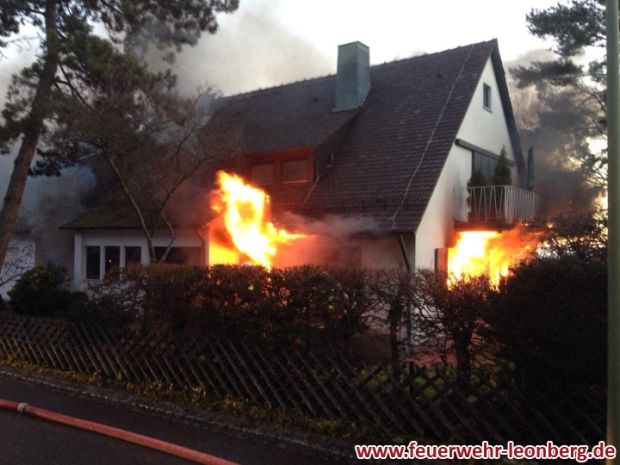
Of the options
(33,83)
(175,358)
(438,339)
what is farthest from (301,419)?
(33,83)

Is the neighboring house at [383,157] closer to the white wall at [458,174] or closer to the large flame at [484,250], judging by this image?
the white wall at [458,174]

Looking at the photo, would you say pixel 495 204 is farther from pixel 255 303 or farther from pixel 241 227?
pixel 255 303

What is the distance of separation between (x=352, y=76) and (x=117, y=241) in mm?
8665

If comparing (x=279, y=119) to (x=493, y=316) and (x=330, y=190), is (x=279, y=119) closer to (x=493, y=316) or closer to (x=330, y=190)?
(x=330, y=190)

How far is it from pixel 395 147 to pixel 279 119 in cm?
461

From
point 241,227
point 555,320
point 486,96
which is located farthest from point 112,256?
point 555,320

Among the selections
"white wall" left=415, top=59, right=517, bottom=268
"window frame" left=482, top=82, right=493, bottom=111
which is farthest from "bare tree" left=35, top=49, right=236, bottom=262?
"window frame" left=482, top=82, right=493, bottom=111

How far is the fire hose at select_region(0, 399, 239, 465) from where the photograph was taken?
509 cm

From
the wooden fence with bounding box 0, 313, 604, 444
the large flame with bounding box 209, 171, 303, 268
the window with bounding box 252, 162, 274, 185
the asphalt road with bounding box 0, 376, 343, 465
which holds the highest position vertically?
the window with bounding box 252, 162, 274, 185

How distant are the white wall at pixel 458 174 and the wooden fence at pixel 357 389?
5.35 meters

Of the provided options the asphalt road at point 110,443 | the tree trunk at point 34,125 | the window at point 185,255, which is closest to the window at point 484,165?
the window at point 185,255

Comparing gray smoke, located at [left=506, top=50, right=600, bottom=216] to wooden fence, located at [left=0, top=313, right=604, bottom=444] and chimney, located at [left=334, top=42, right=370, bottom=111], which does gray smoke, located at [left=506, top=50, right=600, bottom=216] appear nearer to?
chimney, located at [left=334, top=42, right=370, bottom=111]

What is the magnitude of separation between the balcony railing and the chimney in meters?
4.46

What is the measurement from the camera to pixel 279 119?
16.3 meters
